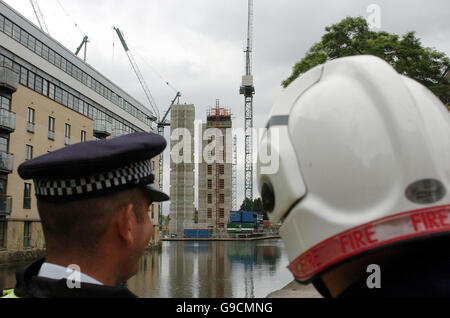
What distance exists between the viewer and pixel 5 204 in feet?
87.6

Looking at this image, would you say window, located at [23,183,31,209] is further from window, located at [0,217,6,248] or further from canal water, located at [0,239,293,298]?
canal water, located at [0,239,293,298]

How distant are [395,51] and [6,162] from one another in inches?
973

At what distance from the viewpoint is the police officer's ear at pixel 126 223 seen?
64.4 inches

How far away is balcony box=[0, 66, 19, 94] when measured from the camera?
2688cm

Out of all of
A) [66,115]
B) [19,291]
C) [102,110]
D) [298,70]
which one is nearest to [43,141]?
[66,115]

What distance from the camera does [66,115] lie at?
1417 inches

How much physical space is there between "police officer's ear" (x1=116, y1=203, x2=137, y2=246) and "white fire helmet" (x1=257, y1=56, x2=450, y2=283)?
594 mm

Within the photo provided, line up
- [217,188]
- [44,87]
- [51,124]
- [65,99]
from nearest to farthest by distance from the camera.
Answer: [44,87], [51,124], [65,99], [217,188]

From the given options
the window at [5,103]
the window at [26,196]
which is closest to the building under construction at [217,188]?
the window at [26,196]

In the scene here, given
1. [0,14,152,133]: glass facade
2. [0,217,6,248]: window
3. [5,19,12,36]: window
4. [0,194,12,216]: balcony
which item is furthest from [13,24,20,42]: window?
[0,217,6,248]: window

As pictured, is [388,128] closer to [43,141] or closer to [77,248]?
[77,248]

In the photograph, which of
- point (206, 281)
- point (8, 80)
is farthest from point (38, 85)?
point (206, 281)

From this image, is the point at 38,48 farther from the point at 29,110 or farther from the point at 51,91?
the point at 29,110
